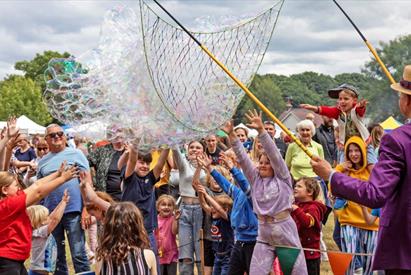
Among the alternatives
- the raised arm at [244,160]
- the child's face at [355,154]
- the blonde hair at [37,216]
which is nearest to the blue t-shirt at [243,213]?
the raised arm at [244,160]

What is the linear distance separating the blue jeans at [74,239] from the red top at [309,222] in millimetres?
2403

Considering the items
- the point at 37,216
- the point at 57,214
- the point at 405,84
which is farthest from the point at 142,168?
the point at 405,84

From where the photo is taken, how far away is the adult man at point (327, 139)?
1138cm

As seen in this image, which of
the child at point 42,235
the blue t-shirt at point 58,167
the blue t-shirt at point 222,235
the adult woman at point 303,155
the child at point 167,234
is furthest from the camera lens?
the adult woman at point 303,155

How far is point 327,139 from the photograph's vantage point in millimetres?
11477

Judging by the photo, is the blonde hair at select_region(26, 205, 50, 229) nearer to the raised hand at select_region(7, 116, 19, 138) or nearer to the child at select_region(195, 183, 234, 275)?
the raised hand at select_region(7, 116, 19, 138)

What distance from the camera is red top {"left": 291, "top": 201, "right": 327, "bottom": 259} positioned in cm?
690

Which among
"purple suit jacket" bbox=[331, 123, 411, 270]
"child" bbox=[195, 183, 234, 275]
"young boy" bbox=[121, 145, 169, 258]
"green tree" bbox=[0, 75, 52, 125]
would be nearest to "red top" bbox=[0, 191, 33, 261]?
"young boy" bbox=[121, 145, 169, 258]

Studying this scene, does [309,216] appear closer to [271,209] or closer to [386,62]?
[271,209]

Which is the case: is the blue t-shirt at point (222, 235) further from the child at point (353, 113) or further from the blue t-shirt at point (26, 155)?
the blue t-shirt at point (26, 155)

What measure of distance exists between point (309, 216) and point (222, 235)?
1381 millimetres

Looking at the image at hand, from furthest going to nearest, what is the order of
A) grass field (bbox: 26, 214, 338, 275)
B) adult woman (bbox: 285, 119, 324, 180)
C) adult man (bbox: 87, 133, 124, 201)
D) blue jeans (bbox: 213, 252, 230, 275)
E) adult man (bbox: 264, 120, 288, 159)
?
adult man (bbox: 264, 120, 288, 159) < adult woman (bbox: 285, 119, 324, 180) < grass field (bbox: 26, 214, 338, 275) < adult man (bbox: 87, 133, 124, 201) < blue jeans (bbox: 213, 252, 230, 275)

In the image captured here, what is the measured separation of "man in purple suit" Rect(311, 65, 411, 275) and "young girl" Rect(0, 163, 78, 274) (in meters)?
2.43

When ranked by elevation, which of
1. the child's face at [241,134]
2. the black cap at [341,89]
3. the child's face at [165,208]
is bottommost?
the child's face at [165,208]
